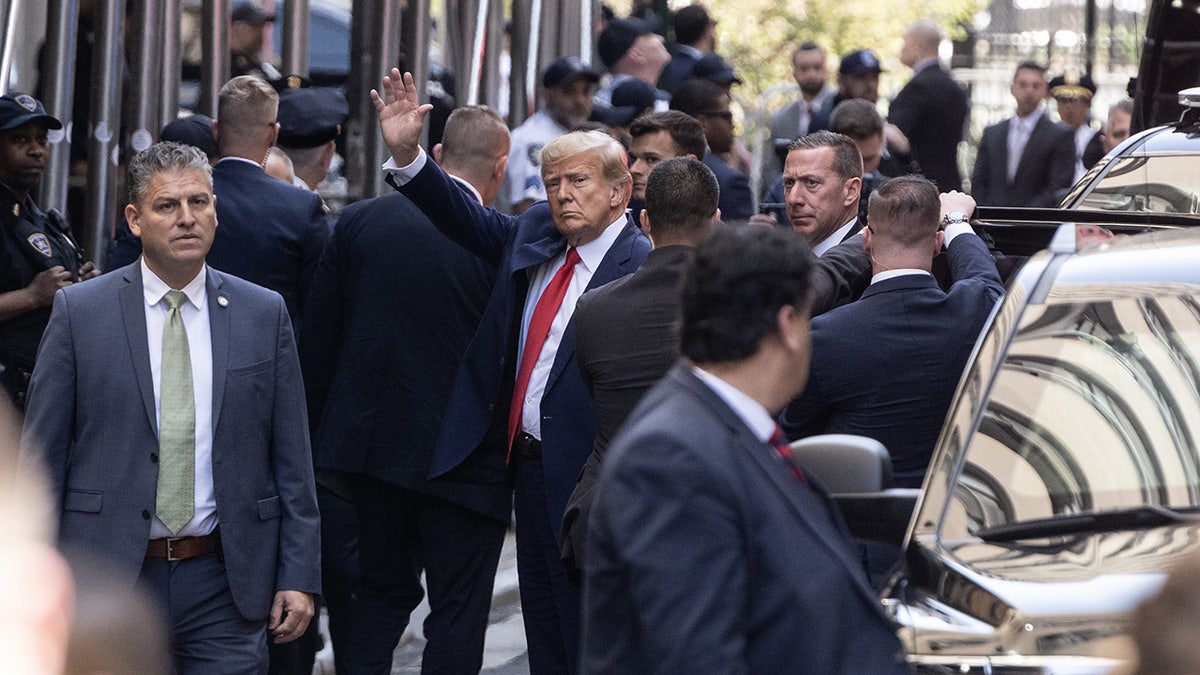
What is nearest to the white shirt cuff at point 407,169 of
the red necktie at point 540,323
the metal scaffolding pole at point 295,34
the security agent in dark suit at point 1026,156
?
the red necktie at point 540,323

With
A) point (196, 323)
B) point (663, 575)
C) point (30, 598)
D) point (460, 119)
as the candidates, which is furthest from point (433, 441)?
point (30, 598)

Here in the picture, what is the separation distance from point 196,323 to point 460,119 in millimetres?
1973

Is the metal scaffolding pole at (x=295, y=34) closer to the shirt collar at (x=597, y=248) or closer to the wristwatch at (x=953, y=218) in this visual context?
the shirt collar at (x=597, y=248)

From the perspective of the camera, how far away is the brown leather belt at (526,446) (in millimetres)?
6425

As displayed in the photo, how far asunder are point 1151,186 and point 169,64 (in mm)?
4872

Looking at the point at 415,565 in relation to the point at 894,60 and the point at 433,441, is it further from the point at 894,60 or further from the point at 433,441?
the point at 894,60

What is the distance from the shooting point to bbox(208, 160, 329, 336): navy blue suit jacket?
709 cm

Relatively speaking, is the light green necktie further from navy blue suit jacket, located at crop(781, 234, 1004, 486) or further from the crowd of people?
navy blue suit jacket, located at crop(781, 234, 1004, 486)

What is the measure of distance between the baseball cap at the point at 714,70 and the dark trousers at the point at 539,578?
6263 millimetres

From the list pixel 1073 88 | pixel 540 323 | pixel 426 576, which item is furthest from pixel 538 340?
pixel 1073 88

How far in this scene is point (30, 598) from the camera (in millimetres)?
2643

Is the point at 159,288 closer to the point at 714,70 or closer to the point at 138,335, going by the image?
the point at 138,335

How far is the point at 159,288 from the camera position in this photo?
5.46 m

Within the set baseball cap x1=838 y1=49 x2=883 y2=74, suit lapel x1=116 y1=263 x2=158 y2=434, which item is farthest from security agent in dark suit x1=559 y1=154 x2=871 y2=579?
baseball cap x1=838 y1=49 x2=883 y2=74
